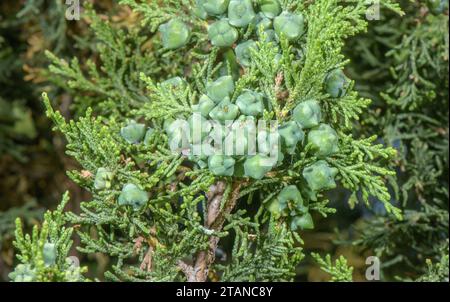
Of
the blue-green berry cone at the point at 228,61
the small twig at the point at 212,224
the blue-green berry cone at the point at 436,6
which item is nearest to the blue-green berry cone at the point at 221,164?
the small twig at the point at 212,224

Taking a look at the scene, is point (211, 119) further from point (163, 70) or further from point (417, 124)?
point (417, 124)

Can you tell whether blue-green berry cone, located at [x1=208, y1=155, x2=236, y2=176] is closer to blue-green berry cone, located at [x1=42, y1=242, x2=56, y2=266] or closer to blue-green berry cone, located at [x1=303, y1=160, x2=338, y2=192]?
blue-green berry cone, located at [x1=303, y1=160, x2=338, y2=192]

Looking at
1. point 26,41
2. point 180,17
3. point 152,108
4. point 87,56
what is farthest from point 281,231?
point 26,41

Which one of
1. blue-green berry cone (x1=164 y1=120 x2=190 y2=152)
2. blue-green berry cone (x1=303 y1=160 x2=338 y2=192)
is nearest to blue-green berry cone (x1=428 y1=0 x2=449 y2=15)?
blue-green berry cone (x1=303 y1=160 x2=338 y2=192)

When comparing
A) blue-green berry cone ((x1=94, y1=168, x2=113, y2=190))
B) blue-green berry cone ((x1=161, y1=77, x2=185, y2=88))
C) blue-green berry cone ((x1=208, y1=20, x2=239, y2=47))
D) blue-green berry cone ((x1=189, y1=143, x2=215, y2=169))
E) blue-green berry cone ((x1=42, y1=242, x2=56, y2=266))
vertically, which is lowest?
blue-green berry cone ((x1=42, y1=242, x2=56, y2=266))

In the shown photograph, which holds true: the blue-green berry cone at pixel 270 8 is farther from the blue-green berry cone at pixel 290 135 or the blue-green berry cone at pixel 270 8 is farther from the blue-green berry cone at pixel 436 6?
the blue-green berry cone at pixel 436 6

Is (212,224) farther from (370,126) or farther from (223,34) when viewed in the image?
(370,126)
